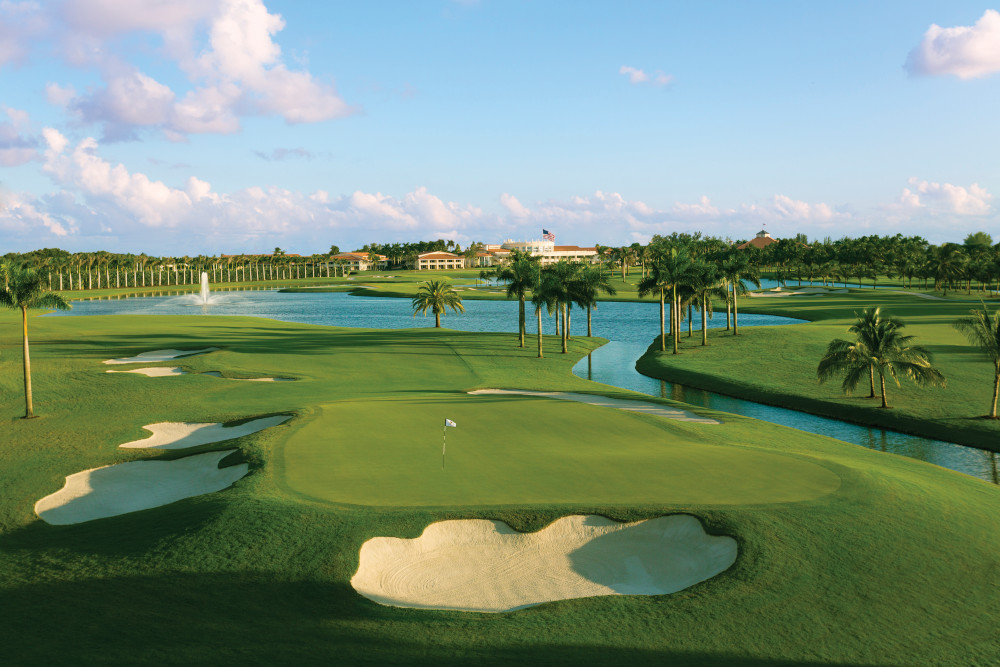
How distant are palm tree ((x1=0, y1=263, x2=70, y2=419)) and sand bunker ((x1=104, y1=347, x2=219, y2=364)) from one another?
1881 centimetres

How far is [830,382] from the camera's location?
1722 inches

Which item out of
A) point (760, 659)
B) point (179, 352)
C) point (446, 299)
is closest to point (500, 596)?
point (760, 659)

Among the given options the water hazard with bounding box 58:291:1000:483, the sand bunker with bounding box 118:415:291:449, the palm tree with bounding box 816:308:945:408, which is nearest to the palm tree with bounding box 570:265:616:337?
the water hazard with bounding box 58:291:1000:483

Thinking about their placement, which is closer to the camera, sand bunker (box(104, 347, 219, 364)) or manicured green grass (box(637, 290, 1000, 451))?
manicured green grass (box(637, 290, 1000, 451))

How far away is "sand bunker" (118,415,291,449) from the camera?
2822cm

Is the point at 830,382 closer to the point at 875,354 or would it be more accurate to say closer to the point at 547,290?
the point at 875,354

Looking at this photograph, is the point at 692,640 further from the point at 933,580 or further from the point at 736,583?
the point at 933,580

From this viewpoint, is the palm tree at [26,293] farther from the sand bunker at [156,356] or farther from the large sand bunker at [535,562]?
the large sand bunker at [535,562]

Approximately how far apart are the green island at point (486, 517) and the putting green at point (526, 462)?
4.7 inches

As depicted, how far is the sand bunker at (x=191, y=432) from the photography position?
28.2m

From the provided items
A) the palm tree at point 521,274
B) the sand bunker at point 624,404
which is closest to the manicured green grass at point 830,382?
the sand bunker at point 624,404

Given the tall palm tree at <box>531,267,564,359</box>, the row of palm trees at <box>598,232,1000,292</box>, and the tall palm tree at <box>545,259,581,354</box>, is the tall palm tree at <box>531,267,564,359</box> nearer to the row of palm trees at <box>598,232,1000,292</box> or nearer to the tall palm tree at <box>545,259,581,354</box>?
the tall palm tree at <box>545,259,581,354</box>

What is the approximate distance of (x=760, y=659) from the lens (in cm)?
A: 1163

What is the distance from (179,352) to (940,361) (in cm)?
5960
